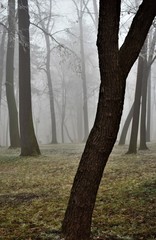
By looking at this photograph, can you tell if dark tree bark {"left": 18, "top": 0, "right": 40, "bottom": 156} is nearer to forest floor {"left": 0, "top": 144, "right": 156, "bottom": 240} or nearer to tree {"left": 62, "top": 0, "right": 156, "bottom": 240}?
forest floor {"left": 0, "top": 144, "right": 156, "bottom": 240}

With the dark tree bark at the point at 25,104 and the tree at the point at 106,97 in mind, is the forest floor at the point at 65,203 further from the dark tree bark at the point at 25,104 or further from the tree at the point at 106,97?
the dark tree bark at the point at 25,104

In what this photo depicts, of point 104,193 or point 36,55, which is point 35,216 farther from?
point 36,55

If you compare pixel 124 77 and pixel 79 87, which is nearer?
pixel 124 77

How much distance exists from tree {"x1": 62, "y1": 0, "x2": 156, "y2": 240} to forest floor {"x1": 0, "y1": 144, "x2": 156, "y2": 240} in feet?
2.51

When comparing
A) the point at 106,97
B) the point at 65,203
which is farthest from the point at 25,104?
the point at 106,97

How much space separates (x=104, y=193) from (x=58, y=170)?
4.08 m

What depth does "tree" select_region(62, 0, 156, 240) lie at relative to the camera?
4043mm

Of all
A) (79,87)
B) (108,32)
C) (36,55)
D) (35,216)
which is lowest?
(35,216)

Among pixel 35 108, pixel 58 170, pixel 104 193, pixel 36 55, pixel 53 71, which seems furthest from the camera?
pixel 35 108

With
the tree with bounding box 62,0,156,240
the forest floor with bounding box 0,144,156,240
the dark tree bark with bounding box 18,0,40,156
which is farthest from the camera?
the dark tree bark with bounding box 18,0,40,156

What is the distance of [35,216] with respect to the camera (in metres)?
6.01

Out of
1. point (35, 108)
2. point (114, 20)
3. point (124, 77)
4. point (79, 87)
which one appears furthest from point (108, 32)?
point (35, 108)

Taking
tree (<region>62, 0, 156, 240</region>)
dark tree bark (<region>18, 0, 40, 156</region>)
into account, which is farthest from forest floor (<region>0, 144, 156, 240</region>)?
dark tree bark (<region>18, 0, 40, 156</region>)

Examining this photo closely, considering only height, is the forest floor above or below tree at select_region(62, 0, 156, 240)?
below
